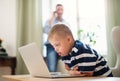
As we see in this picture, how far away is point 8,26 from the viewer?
11.9 feet

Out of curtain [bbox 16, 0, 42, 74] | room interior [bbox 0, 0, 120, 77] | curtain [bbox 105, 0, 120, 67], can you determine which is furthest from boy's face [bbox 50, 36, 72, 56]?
curtain [bbox 16, 0, 42, 74]

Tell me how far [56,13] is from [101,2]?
81 cm

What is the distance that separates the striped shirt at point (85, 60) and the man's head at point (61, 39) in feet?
0.21

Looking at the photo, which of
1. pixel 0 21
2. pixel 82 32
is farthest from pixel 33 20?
pixel 82 32

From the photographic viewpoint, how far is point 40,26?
344 centimetres

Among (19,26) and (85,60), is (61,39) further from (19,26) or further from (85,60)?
(19,26)

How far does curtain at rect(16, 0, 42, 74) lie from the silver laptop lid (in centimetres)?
212

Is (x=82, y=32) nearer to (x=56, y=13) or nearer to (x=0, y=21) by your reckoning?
(x=56, y=13)

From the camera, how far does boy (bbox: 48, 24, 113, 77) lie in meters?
1.12

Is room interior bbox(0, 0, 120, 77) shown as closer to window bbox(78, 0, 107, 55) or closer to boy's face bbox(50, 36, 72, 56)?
window bbox(78, 0, 107, 55)

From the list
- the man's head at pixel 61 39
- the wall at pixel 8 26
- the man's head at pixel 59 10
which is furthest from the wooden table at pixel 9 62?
the man's head at pixel 61 39

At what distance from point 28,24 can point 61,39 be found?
2.44 metres

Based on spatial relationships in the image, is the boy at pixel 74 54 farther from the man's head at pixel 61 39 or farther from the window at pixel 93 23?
the window at pixel 93 23

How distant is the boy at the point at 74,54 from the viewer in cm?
112
